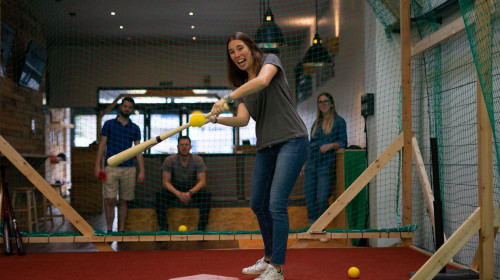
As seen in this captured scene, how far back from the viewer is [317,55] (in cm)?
509

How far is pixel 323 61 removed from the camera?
200 inches

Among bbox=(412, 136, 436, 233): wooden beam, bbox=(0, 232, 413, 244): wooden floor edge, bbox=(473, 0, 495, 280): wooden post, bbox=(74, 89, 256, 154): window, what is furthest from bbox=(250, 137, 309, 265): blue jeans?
bbox=(74, 89, 256, 154): window

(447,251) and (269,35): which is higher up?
(269,35)

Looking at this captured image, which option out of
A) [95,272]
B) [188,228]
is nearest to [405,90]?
[188,228]

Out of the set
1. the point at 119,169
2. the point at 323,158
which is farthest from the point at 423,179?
the point at 119,169

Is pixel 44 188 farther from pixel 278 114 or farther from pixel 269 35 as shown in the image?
pixel 269 35

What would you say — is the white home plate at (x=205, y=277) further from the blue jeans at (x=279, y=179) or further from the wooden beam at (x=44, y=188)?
the wooden beam at (x=44, y=188)

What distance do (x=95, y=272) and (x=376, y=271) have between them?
1628 millimetres

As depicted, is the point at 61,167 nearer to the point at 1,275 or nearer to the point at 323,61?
the point at 323,61

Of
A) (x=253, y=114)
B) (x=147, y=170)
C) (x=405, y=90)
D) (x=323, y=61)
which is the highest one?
(x=323, y=61)

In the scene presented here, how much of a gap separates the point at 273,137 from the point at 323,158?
1.76m

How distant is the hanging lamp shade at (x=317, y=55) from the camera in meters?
5.06

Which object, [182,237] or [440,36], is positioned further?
[182,237]

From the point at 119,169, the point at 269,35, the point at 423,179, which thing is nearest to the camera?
the point at 423,179
